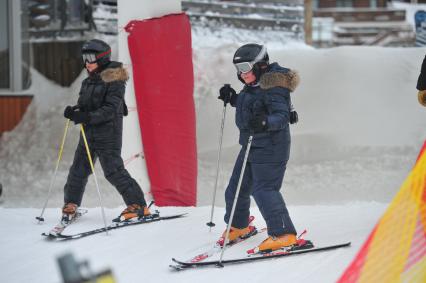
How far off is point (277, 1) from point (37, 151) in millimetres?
6585

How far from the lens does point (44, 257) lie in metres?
4.88

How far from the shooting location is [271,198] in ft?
15.5

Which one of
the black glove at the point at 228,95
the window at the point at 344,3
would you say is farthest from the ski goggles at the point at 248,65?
the window at the point at 344,3

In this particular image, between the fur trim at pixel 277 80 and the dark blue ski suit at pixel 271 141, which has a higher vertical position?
the fur trim at pixel 277 80

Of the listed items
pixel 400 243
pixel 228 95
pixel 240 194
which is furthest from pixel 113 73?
pixel 400 243

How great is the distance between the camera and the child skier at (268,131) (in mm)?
4684

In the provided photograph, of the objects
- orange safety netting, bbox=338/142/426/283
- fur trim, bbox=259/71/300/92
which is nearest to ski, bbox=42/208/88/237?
fur trim, bbox=259/71/300/92

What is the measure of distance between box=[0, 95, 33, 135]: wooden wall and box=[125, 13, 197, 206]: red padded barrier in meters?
3.98

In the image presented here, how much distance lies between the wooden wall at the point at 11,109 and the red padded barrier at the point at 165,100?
398 centimetres

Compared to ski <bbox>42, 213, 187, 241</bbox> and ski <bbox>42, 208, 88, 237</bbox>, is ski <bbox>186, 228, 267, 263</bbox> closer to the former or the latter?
ski <bbox>42, 213, 187, 241</bbox>

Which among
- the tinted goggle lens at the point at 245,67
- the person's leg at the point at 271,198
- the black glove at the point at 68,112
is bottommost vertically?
the person's leg at the point at 271,198

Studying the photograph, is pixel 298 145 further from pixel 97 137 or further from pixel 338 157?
pixel 97 137

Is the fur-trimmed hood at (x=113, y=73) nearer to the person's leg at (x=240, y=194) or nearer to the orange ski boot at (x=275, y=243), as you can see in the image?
the person's leg at (x=240, y=194)

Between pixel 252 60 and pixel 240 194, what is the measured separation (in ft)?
3.13
